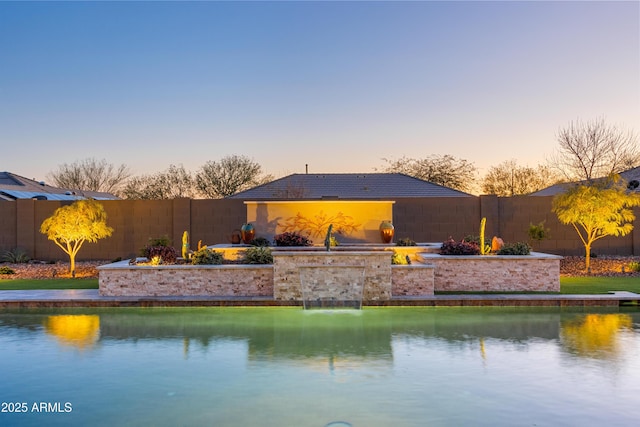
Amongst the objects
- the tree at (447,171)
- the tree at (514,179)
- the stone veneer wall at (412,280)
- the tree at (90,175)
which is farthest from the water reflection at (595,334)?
the tree at (90,175)

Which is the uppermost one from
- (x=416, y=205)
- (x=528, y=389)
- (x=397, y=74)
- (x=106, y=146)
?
(x=397, y=74)

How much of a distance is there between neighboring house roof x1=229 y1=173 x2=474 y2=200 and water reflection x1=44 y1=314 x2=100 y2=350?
14981 millimetres

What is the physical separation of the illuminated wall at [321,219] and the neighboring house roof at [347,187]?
8.69m

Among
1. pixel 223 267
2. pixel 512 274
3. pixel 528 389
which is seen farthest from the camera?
pixel 512 274

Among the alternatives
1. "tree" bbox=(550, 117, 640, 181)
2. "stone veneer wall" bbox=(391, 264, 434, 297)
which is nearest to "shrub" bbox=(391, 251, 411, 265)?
"stone veneer wall" bbox=(391, 264, 434, 297)

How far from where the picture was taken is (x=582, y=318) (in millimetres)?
10164

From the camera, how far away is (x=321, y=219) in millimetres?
16703

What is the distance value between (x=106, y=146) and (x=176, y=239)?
783cm

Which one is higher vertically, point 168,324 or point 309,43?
point 309,43

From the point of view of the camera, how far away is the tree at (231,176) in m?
37.4

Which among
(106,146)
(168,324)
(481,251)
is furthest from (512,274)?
(106,146)

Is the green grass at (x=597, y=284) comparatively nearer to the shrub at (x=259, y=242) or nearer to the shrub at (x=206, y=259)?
the shrub at (x=206, y=259)

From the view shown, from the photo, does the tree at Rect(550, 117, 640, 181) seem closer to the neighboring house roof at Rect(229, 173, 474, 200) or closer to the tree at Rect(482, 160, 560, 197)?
the neighboring house roof at Rect(229, 173, 474, 200)

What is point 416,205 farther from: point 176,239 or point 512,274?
point 176,239
